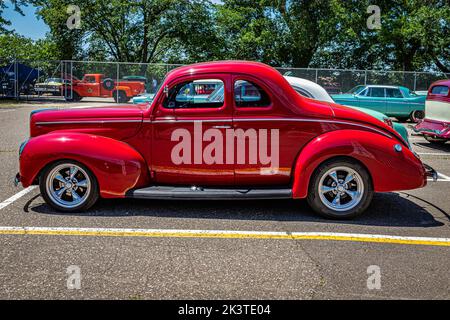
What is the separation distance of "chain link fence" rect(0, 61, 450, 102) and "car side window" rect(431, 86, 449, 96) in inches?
558

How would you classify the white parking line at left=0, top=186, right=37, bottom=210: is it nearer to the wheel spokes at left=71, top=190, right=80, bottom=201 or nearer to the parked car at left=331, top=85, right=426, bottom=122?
the wheel spokes at left=71, top=190, right=80, bottom=201

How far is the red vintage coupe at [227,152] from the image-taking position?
5.28 m

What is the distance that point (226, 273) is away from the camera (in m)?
3.83

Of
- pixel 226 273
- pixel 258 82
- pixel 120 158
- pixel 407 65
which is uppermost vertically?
pixel 407 65

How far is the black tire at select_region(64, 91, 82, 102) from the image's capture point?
28.4m

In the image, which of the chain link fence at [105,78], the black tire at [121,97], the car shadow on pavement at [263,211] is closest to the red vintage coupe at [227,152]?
the car shadow on pavement at [263,211]

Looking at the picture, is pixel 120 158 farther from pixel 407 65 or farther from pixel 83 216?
pixel 407 65

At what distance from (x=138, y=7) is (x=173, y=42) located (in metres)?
3.96

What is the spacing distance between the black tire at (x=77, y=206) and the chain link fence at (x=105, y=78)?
2111 cm

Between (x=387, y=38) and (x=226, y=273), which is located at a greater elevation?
(x=387, y=38)

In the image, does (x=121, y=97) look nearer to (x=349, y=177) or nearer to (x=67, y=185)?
(x=67, y=185)

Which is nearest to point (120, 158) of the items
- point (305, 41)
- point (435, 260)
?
point (435, 260)

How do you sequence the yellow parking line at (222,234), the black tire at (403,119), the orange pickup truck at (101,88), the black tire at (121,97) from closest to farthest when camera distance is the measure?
the yellow parking line at (222,234)
the black tire at (403,119)
the black tire at (121,97)
the orange pickup truck at (101,88)

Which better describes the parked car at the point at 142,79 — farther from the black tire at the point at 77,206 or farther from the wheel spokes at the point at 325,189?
the wheel spokes at the point at 325,189
